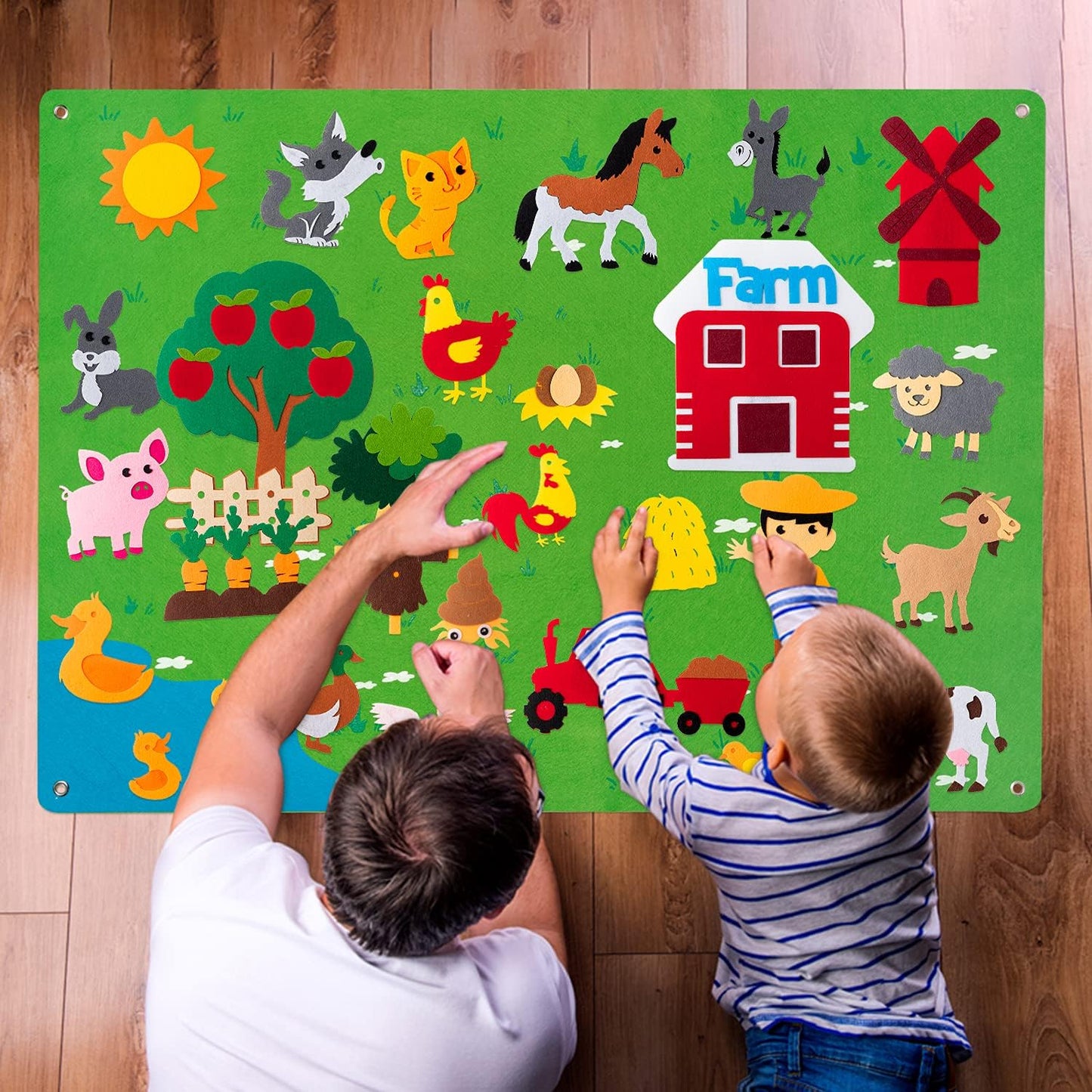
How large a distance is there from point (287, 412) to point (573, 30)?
1.97ft

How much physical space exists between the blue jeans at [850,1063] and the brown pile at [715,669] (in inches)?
14.5

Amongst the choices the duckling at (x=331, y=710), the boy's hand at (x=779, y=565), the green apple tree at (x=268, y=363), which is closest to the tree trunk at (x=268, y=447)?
the green apple tree at (x=268, y=363)

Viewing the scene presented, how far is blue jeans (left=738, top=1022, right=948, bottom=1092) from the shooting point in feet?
2.90

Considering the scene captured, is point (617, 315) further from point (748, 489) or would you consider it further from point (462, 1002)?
point (462, 1002)

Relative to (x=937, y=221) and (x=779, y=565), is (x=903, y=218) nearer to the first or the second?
(x=937, y=221)

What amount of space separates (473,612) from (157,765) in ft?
1.37

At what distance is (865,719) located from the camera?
76 centimetres

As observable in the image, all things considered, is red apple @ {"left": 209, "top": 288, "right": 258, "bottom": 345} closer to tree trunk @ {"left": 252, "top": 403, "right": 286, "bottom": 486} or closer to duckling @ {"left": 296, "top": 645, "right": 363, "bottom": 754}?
tree trunk @ {"left": 252, "top": 403, "right": 286, "bottom": 486}

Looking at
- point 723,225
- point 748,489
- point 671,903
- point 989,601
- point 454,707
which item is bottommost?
point 671,903

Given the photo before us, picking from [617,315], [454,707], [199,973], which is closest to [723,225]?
[617,315]

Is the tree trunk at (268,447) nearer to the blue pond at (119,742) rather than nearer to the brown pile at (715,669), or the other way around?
the blue pond at (119,742)

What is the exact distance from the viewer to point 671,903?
1099mm

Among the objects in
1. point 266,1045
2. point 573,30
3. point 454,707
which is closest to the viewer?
point 266,1045

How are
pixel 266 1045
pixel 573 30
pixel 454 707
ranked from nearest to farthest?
pixel 266 1045 < pixel 454 707 < pixel 573 30
